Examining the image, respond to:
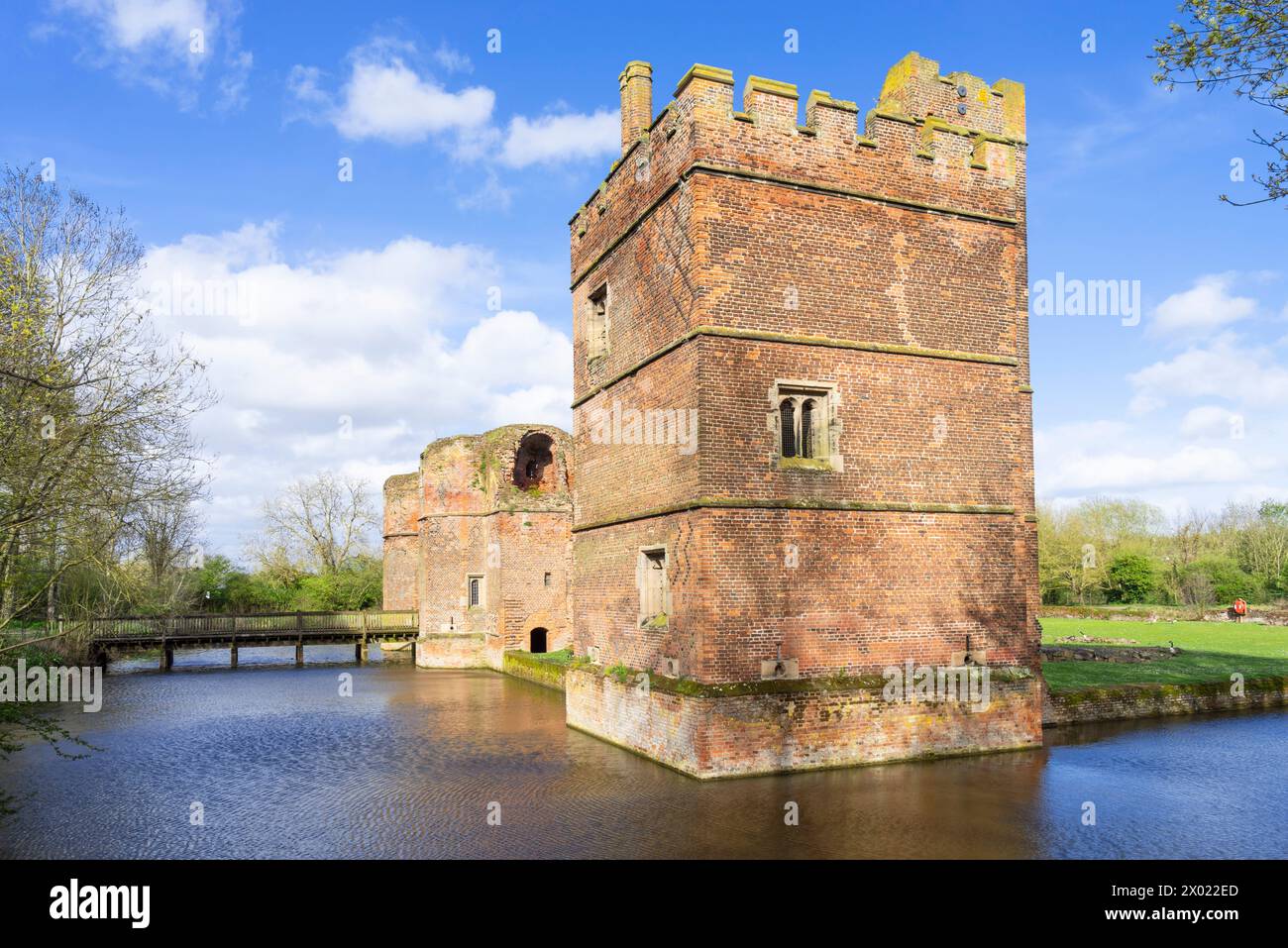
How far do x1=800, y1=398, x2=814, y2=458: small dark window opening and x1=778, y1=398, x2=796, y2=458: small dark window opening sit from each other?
0.16 metres

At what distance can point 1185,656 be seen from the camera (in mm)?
23500

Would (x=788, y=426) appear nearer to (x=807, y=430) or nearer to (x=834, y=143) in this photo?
(x=807, y=430)

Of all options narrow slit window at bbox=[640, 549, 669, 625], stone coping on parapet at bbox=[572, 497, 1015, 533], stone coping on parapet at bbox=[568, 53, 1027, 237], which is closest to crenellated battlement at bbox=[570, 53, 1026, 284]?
stone coping on parapet at bbox=[568, 53, 1027, 237]

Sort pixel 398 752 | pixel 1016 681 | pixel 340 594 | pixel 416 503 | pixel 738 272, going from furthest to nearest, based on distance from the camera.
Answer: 1. pixel 340 594
2. pixel 416 503
3. pixel 398 752
4. pixel 1016 681
5. pixel 738 272

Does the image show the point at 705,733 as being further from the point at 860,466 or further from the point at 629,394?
the point at 629,394

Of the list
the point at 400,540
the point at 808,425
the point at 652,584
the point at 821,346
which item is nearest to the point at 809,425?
the point at 808,425

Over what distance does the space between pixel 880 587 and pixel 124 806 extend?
9590 mm

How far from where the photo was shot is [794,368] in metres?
11.3

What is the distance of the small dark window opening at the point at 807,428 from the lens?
1155 centimetres

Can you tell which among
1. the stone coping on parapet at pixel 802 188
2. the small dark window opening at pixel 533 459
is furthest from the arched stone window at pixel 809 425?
the small dark window opening at pixel 533 459

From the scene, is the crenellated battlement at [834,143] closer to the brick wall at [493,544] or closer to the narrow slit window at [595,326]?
the narrow slit window at [595,326]
